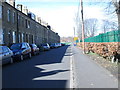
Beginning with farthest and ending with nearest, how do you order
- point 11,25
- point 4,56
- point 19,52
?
point 11,25 < point 19,52 < point 4,56

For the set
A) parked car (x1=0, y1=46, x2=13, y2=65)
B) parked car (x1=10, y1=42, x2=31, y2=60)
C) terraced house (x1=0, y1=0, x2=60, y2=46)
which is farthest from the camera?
terraced house (x1=0, y1=0, x2=60, y2=46)

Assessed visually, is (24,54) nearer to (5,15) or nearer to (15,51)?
(15,51)

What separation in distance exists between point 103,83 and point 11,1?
1113 inches

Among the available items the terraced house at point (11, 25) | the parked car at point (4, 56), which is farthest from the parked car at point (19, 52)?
the terraced house at point (11, 25)

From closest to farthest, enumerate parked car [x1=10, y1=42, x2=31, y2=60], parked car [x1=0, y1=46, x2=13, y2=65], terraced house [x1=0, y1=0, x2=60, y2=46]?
parked car [x1=0, y1=46, x2=13, y2=65]
parked car [x1=10, y1=42, x2=31, y2=60]
terraced house [x1=0, y1=0, x2=60, y2=46]

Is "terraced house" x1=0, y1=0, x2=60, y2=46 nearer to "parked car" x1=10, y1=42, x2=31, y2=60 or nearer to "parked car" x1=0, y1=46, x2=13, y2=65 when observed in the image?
"parked car" x1=10, y1=42, x2=31, y2=60

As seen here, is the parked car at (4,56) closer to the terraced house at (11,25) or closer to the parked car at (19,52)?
the parked car at (19,52)

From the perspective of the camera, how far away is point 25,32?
3672cm

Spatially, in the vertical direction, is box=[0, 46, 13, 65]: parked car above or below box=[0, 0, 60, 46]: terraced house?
below

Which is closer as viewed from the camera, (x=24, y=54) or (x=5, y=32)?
(x=24, y=54)

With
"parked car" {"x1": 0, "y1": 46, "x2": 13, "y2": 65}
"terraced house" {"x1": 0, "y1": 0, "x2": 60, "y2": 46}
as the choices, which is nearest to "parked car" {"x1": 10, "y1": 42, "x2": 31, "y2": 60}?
"parked car" {"x1": 0, "y1": 46, "x2": 13, "y2": 65}

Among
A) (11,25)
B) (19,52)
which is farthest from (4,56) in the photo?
(11,25)

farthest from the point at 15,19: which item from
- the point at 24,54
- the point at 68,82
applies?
the point at 68,82

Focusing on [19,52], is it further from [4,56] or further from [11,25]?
[11,25]
